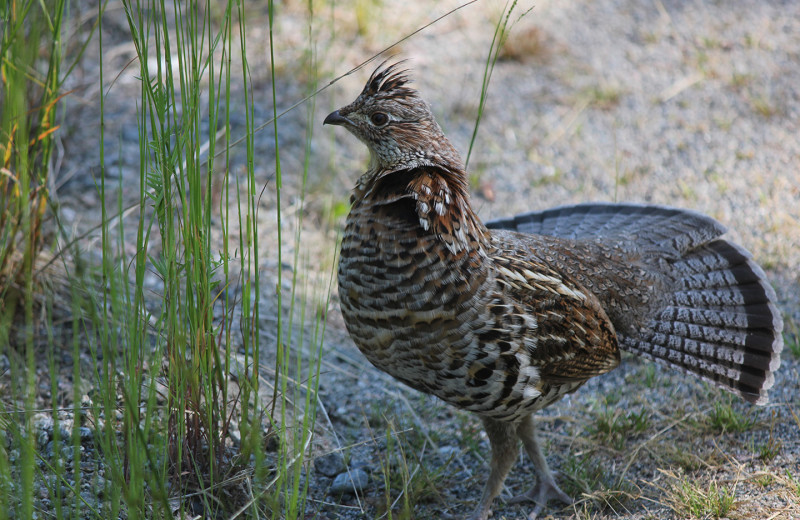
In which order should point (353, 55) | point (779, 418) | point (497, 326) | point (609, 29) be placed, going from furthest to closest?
point (609, 29) → point (353, 55) → point (779, 418) → point (497, 326)

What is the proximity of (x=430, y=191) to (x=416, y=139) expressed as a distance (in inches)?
9.5

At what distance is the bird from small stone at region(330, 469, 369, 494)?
0.52m

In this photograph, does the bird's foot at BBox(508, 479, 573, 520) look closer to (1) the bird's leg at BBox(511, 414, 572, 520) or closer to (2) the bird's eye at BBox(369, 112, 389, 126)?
(1) the bird's leg at BBox(511, 414, 572, 520)

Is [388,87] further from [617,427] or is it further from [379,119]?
[617,427]

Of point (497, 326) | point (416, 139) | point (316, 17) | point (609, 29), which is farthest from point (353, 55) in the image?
point (497, 326)

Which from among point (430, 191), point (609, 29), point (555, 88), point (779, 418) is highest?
point (609, 29)

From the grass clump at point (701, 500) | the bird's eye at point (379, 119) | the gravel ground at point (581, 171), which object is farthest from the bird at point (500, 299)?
the grass clump at point (701, 500)

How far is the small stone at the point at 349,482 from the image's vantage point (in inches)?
142

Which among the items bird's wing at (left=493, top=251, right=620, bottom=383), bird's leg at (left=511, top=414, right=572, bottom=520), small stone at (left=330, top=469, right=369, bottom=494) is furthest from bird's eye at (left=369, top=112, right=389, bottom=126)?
small stone at (left=330, top=469, right=369, bottom=494)

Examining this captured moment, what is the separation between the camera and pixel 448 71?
7.00 metres

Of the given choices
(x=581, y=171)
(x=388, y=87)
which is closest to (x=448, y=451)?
(x=388, y=87)

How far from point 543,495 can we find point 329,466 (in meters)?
0.99

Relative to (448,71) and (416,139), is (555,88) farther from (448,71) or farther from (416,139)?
(416,139)

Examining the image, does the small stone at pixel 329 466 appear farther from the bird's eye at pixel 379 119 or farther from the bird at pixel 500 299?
the bird's eye at pixel 379 119
